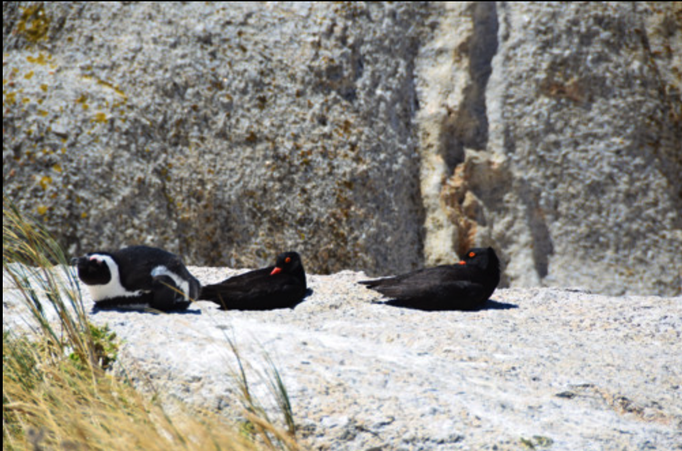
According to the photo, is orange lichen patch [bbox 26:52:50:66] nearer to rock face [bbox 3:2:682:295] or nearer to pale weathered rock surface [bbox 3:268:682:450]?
rock face [bbox 3:2:682:295]

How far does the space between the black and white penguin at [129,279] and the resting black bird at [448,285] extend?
185 cm

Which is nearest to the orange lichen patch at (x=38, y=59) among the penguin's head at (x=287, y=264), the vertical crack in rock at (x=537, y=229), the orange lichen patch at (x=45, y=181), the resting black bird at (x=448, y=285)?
the orange lichen patch at (x=45, y=181)

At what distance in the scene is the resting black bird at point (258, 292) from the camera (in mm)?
6098

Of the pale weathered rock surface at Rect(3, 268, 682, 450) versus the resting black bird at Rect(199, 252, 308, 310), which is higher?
the resting black bird at Rect(199, 252, 308, 310)

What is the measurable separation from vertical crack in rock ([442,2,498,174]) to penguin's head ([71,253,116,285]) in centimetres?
651

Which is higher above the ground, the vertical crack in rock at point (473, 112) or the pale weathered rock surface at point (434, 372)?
the vertical crack in rock at point (473, 112)

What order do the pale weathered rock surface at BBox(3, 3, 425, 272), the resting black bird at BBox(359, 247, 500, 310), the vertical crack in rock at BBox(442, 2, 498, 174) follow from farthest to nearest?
the vertical crack in rock at BBox(442, 2, 498, 174) < the pale weathered rock surface at BBox(3, 3, 425, 272) < the resting black bird at BBox(359, 247, 500, 310)

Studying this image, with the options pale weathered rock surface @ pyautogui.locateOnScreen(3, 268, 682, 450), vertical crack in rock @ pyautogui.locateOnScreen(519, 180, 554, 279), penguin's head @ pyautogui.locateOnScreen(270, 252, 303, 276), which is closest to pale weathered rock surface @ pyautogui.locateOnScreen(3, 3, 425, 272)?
vertical crack in rock @ pyautogui.locateOnScreen(519, 180, 554, 279)

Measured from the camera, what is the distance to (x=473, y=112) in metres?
11.2

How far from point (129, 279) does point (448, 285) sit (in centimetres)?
257

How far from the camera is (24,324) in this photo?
5047 millimetres

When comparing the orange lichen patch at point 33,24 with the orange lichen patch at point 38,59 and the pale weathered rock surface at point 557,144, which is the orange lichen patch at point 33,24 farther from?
the pale weathered rock surface at point 557,144

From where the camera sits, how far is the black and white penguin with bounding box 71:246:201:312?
5.43m

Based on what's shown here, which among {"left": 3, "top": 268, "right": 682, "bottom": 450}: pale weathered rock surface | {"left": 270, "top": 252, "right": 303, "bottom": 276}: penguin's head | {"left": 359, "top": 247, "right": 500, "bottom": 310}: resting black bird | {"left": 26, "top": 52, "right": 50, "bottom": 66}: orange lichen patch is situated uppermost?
{"left": 26, "top": 52, "right": 50, "bottom": 66}: orange lichen patch
